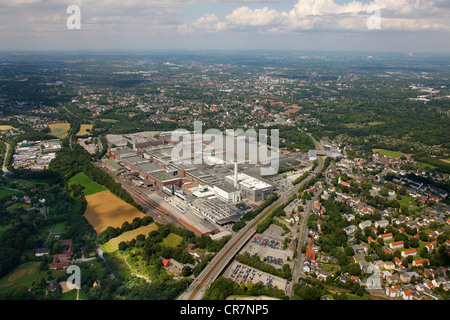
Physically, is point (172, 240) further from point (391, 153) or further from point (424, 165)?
point (391, 153)

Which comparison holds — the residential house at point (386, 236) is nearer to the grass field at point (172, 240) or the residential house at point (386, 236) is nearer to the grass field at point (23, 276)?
the grass field at point (172, 240)

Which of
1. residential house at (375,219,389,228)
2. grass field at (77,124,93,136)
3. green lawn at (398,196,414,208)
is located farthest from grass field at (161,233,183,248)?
grass field at (77,124,93,136)

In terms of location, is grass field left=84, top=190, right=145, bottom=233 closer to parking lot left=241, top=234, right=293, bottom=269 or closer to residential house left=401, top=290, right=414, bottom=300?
parking lot left=241, top=234, right=293, bottom=269

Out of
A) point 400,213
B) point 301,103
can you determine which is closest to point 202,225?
point 400,213

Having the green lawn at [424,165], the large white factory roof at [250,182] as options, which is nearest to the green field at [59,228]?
the large white factory roof at [250,182]

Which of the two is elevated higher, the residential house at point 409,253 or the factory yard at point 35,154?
the factory yard at point 35,154

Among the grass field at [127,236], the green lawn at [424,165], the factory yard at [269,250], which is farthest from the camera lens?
the green lawn at [424,165]
